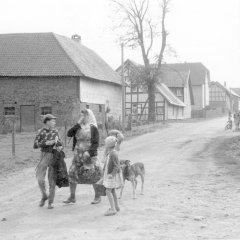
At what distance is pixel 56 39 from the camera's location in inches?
1662

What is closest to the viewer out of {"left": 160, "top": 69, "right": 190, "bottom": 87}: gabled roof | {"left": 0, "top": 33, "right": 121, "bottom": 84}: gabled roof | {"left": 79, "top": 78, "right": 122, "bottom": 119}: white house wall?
{"left": 0, "top": 33, "right": 121, "bottom": 84}: gabled roof

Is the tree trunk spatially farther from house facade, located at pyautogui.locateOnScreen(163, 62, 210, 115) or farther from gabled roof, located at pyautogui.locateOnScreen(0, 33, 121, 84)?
house facade, located at pyautogui.locateOnScreen(163, 62, 210, 115)

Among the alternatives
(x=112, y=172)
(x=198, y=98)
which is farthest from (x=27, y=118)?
(x=198, y=98)

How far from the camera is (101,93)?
4412cm

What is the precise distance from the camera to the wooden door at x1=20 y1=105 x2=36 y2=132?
38.7 meters

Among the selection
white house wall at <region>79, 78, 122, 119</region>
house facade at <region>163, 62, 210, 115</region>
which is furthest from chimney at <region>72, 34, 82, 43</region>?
house facade at <region>163, 62, 210, 115</region>

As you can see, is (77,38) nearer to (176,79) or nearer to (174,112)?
(174,112)

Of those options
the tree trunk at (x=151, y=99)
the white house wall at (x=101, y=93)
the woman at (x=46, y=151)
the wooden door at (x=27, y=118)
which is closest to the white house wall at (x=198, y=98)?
the tree trunk at (x=151, y=99)

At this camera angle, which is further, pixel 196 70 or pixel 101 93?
pixel 196 70

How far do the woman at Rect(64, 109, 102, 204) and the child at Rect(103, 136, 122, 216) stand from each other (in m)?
0.52

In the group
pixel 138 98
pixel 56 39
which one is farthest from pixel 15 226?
pixel 138 98

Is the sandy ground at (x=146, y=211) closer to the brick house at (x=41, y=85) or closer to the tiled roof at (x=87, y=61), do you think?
the brick house at (x=41, y=85)

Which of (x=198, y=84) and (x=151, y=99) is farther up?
(x=198, y=84)

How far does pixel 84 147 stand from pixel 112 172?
891 millimetres
